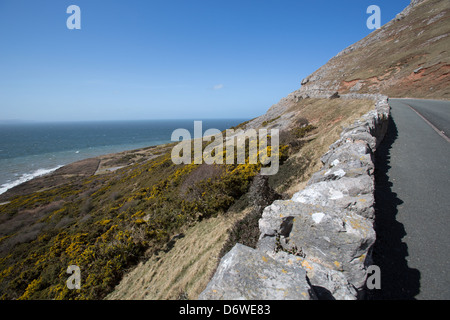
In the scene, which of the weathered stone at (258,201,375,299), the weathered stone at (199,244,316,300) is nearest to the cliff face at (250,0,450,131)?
the weathered stone at (258,201,375,299)

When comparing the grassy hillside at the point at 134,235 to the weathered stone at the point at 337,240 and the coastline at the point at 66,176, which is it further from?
the coastline at the point at 66,176

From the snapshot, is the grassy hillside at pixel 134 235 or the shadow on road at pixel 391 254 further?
the grassy hillside at pixel 134 235

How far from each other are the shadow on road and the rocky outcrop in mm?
553

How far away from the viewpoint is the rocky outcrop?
217 cm

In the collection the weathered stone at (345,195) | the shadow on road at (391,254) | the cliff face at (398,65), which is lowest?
the shadow on road at (391,254)

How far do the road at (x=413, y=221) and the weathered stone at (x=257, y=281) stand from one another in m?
1.64

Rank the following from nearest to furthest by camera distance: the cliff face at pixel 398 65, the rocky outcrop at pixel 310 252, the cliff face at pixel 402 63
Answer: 1. the rocky outcrop at pixel 310 252
2. the cliff face at pixel 398 65
3. the cliff face at pixel 402 63

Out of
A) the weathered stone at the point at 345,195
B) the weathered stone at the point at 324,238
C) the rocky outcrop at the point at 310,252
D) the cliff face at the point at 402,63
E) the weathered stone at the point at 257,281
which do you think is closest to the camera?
the weathered stone at the point at 257,281

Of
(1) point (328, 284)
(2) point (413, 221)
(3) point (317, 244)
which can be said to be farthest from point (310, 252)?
(2) point (413, 221)

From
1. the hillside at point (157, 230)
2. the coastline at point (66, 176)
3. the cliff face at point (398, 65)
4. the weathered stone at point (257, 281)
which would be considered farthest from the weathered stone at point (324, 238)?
the coastline at point (66, 176)

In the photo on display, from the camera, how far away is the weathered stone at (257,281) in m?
2.06

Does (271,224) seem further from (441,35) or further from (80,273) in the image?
(441,35)
